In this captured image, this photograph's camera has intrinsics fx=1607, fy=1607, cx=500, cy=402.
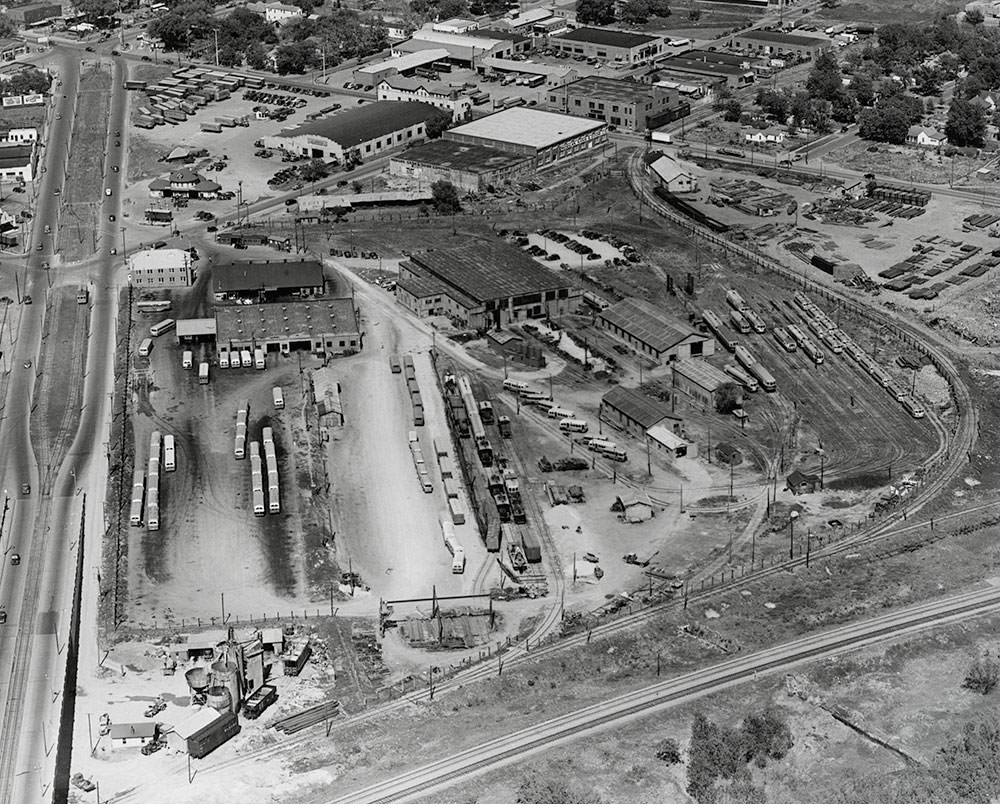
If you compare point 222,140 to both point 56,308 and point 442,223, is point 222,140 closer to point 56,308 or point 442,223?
point 442,223

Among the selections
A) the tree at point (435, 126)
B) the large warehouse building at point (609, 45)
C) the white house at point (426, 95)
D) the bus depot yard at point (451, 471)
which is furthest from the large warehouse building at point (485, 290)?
the large warehouse building at point (609, 45)

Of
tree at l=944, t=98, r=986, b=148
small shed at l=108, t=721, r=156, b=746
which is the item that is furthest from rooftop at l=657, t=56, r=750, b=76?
small shed at l=108, t=721, r=156, b=746

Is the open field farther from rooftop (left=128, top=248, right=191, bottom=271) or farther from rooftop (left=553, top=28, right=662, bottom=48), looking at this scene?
rooftop (left=553, top=28, right=662, bottom=48)

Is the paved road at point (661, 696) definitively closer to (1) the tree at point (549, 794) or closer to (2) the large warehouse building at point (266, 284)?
(1) the tree at point (549, 794)

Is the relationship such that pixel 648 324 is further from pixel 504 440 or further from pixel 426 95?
pixel 426 95

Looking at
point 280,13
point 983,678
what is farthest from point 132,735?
point 280,13

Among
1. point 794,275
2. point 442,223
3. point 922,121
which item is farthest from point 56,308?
point 922,121
